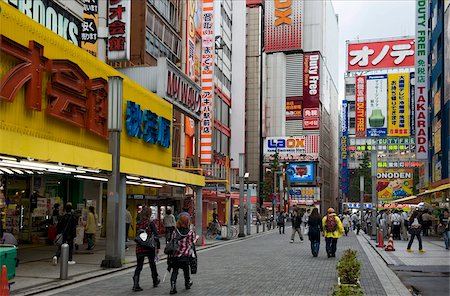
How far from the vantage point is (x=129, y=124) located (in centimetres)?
2258

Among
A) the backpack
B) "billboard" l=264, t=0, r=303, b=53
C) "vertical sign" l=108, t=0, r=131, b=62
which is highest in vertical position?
"billboard" l=264, t=0, r=303, b=53

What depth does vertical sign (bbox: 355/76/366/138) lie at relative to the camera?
4255 inches

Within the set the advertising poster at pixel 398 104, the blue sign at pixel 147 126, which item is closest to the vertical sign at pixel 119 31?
the blue sign at pixel 147 126

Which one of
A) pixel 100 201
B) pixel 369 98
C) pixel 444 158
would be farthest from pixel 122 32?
pixel 369 98

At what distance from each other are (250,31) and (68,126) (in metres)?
103

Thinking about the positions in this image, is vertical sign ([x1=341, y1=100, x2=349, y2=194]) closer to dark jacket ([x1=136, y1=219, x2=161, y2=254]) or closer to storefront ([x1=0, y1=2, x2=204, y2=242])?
storefront ([x1=0, y1=2, x2=204, y2=242])

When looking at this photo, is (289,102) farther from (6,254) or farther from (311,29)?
(6,254)

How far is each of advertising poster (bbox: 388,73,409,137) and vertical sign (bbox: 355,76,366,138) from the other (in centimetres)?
719

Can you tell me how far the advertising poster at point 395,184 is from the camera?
337 feet

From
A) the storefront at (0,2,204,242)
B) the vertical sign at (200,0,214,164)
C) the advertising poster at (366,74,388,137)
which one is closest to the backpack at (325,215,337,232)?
the storefront at (0,2,204,242)

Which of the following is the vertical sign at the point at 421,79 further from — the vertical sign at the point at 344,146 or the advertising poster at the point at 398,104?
the vertical sign at the point at 344,146

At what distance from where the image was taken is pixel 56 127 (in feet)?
56.3

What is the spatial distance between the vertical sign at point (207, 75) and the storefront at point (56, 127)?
69.2 ft

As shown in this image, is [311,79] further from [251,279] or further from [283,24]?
[251,279]
